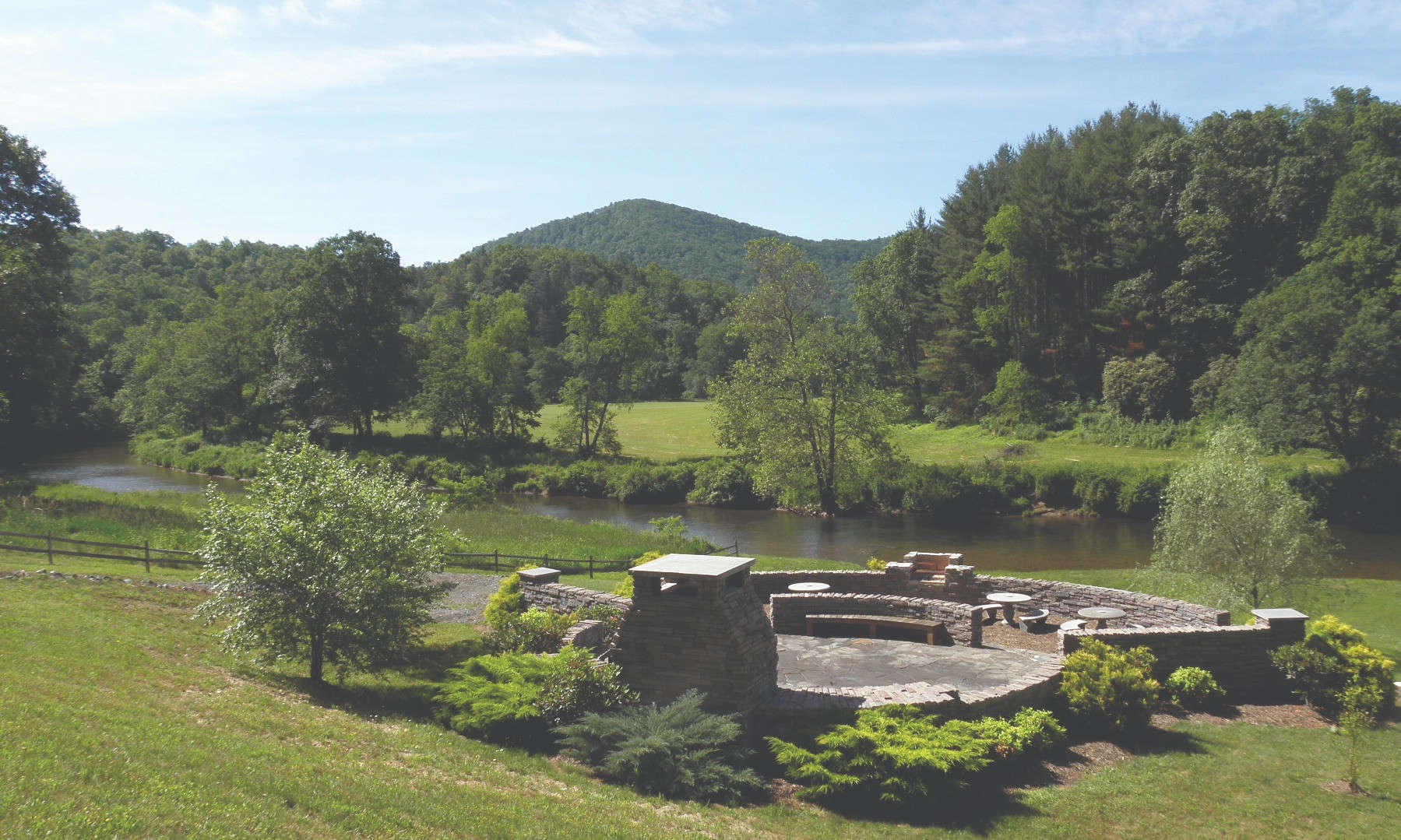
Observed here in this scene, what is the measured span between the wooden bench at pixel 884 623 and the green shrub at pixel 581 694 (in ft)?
20.2

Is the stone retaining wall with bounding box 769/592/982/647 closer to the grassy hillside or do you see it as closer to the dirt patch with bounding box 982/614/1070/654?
the dirt patch with bounding box 982/614/1070/654

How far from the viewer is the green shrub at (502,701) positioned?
37.5 ft

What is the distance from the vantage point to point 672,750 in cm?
1030

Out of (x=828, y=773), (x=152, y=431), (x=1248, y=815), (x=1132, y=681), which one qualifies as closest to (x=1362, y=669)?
(x=1132, y=681)

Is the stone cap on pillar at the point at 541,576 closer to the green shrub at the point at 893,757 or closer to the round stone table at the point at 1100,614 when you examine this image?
the green shrub at the point at 893,757

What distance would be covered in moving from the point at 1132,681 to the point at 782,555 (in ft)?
69.6

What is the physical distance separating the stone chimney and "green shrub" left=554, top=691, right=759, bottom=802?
17.1 inches

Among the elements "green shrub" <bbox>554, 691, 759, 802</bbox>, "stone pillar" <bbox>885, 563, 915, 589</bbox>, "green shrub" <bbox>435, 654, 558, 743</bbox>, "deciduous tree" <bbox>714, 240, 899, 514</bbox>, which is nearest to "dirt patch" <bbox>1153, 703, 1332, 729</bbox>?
"green shrub" <bbox>554, 691, 759, 802</bbox>

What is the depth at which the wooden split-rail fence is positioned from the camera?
20.7 meters

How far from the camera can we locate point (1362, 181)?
1692 inches

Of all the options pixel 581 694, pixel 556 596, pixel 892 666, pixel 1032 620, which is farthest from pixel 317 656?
pixel 1032 620

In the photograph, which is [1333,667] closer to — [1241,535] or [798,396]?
[1241,535]

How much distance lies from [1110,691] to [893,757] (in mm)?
4209

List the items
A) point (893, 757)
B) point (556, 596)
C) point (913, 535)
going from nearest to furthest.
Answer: point (893, 757) < point (556, 596) < point (913, 535)
